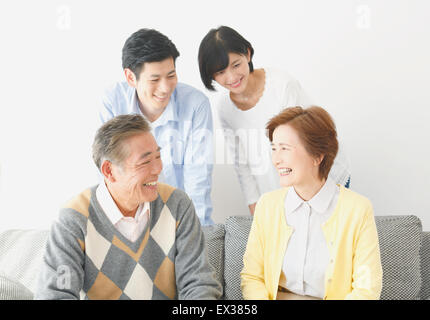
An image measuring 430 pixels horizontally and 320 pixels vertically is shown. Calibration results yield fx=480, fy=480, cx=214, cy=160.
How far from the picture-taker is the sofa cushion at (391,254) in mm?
1735

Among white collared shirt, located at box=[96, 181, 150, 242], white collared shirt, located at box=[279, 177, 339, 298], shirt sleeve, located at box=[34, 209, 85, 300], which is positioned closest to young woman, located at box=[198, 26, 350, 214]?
white collared shirt, located at box=[279, 177, 339, 298]

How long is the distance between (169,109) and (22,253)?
842 millimetres

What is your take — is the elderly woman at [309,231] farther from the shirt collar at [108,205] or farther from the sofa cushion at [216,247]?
the shirt collar at [108,205]

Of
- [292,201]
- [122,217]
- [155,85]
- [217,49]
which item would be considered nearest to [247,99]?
[217,49]

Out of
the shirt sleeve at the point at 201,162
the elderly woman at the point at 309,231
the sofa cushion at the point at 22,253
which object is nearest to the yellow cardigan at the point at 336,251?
the elderly woman at the point at 309,231

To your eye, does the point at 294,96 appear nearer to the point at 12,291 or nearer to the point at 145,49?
the point at 145,49

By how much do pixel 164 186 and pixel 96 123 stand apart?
600mm

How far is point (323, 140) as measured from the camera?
161cm

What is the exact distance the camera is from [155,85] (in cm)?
190

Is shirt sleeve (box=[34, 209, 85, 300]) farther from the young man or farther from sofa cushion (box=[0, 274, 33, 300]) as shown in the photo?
the young man

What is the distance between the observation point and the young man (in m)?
1.90

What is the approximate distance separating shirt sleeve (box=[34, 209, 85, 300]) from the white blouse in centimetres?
81
